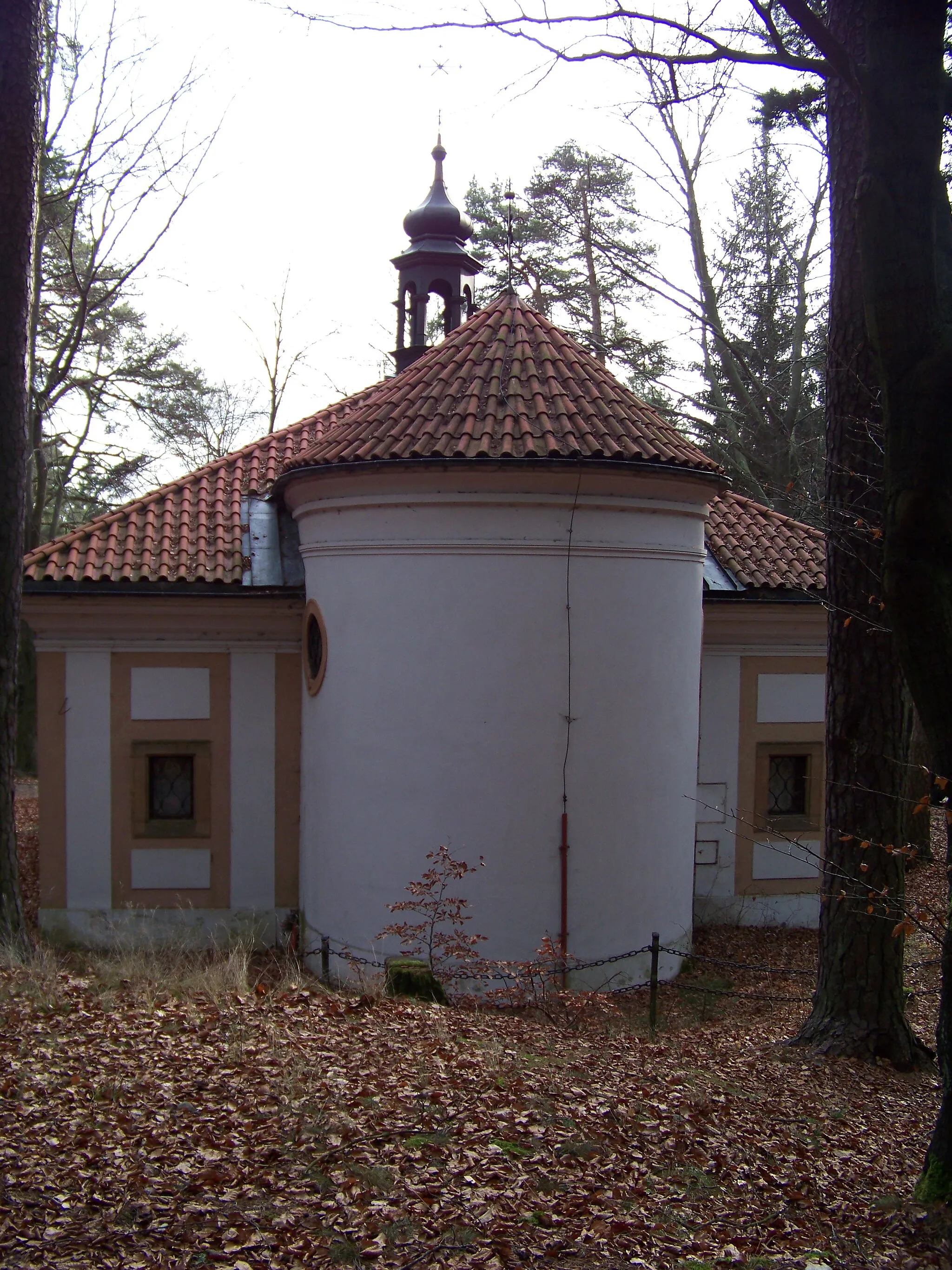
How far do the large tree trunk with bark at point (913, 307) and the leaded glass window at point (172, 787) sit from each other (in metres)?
9.10

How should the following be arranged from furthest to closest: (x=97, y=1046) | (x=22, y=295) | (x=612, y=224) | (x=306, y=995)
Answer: (x=612, y=224), (x=22, y=295), (x=306, y=995), (x=97, y=1046)

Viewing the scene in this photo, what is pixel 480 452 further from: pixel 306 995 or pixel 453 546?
pixel 306 995

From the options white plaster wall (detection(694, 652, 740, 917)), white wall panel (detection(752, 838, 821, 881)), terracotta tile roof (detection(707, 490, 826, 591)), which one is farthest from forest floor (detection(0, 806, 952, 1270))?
terracotta tile roof (detection(707, 490, 826, 591))

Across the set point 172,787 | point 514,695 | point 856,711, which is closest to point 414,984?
point 514,695

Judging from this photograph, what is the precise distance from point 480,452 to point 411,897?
3824mm

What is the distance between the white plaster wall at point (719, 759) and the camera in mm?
12422

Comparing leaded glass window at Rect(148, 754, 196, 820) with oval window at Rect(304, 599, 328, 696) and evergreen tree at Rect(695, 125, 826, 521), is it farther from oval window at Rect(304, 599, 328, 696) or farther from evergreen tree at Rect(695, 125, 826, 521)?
evergreen tree at Rect(695, 125, 826, 521)

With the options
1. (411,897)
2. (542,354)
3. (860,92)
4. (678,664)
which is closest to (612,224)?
(542,354)

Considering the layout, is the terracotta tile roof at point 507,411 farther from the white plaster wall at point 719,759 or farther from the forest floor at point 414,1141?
the forest floor at point 414,1141

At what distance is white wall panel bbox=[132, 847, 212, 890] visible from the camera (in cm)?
1173

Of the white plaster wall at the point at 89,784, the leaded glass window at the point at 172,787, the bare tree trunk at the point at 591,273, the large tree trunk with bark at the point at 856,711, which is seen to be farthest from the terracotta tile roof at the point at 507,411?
the bare tree trunk at the point at 591,273

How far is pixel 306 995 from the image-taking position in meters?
6.95

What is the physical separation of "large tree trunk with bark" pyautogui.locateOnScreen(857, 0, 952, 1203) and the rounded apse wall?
473 cm

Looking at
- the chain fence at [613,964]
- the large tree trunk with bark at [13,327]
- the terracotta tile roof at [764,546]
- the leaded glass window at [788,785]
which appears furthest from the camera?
the leaded glass window at [788,785]
